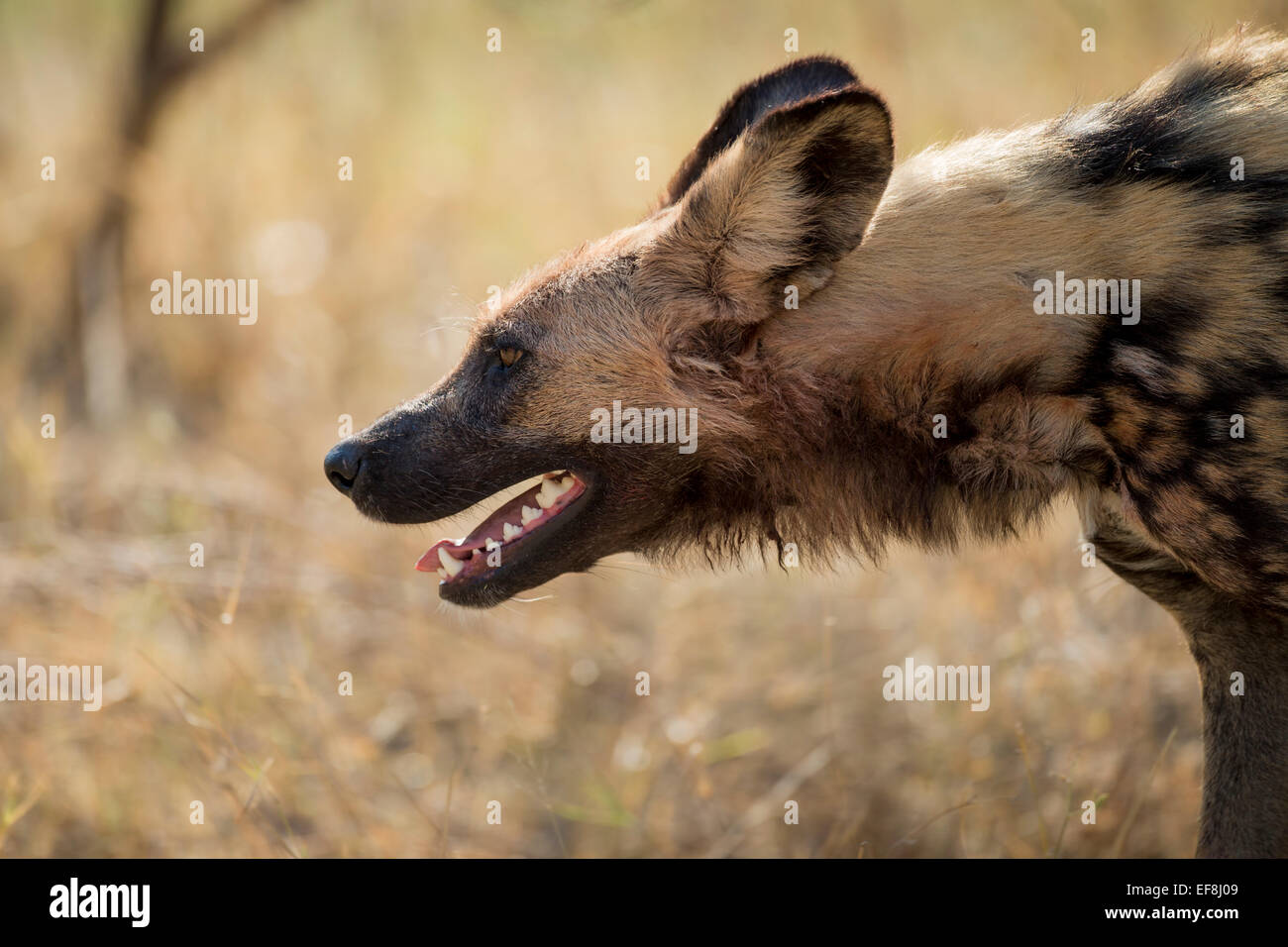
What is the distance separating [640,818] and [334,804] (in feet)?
3.52

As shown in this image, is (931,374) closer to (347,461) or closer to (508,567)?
(508,567)

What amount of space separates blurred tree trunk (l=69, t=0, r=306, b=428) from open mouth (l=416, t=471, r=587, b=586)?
3.89 metres

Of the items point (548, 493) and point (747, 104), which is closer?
point (548, 493)

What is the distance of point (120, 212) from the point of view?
6.82m

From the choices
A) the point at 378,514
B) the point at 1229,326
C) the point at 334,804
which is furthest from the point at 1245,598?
the point at 334,804

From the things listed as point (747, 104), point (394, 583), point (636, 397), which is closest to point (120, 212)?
point (394, 583)

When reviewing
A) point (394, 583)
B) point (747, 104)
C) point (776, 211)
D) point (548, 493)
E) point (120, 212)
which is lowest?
point (394, 583)

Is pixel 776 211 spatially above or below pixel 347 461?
above

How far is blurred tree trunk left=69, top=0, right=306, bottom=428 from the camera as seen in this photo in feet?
21.1

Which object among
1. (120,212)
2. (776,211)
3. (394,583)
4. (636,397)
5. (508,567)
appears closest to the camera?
(776,211)

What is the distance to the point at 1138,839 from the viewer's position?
4.09m

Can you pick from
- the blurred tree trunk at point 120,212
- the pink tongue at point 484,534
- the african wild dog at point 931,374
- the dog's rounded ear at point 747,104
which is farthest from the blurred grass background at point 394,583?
the dog's rounded ear at point 747,104

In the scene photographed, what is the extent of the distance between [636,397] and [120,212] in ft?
16.0

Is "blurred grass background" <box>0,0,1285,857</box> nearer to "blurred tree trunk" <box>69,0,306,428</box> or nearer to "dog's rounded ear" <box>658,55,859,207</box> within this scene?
"blurred tree trunk" <box>69,0,306,428</box>
